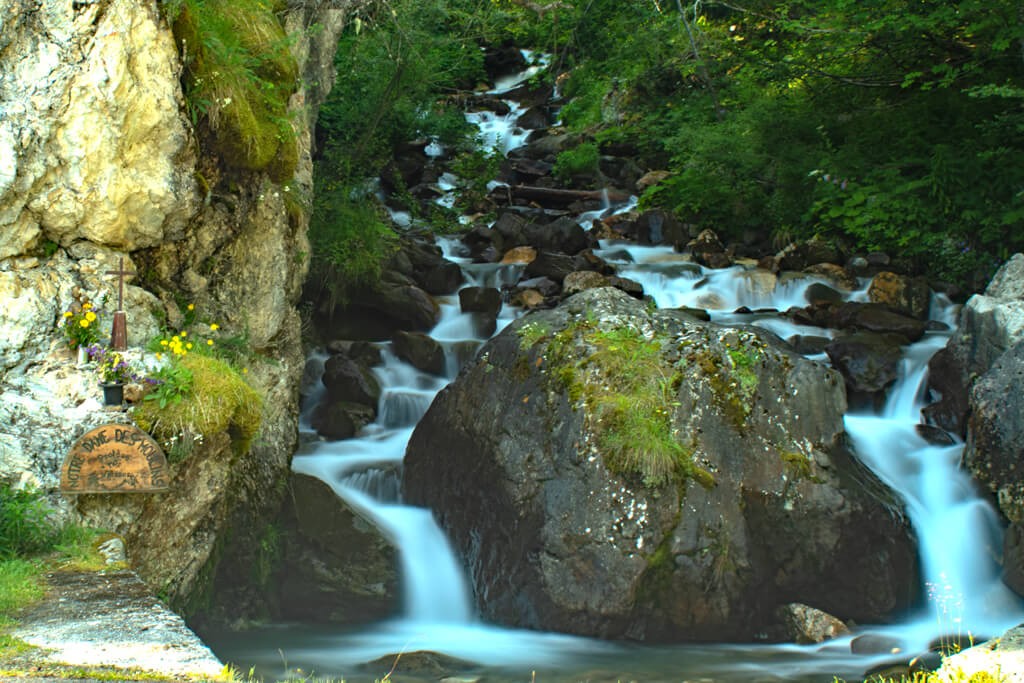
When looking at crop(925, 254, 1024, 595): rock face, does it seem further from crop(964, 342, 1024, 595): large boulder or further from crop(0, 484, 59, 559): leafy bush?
crop(0, 484, 59, 559): leafy bush

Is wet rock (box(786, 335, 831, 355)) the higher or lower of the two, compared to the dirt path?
higher

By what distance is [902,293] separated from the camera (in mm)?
Answer: 13180

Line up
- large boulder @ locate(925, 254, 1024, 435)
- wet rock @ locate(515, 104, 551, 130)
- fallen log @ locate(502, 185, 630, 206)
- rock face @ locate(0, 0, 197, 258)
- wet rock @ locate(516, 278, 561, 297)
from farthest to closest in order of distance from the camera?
wet rock @ locate(515, 104, 551, 130) → fallen log @ locate(502, 185, 630, 206) → wet rock @ locate(516, 278, 561, 297) → large boulder @ locate(925, 254, 1024, 435) → rock face @ locate(0, 0, 197, 258)

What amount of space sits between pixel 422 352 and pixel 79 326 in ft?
18.3

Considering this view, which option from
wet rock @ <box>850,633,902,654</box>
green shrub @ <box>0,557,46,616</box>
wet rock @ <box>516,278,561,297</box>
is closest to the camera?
green shrub @ <box>0,557,46,616</box>

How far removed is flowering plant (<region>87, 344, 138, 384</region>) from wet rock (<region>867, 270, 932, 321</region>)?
10.0 metres

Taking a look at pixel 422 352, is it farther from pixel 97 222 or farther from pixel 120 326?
pixel 120 326

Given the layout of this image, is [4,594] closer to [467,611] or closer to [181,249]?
[181,249]

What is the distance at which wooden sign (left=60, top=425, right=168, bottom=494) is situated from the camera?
5.71 m

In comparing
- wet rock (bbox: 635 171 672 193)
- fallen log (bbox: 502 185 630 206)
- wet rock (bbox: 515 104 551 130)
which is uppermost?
wet rock (bbox: 515 104 551 130)

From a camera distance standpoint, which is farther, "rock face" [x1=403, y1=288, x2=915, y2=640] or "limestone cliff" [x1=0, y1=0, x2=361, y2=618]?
"rock face" [x1=403, y1=288, x2=915, y2=640]

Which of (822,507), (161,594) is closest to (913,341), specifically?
(822,507)

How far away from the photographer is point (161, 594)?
21.5 ft

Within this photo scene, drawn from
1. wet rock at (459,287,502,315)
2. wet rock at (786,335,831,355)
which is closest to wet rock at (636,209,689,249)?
wet rock at (459,287,502,315)
